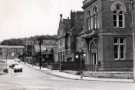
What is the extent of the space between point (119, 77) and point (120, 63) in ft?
31.0

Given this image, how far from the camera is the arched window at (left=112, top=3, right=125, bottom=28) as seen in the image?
5072 centimetres

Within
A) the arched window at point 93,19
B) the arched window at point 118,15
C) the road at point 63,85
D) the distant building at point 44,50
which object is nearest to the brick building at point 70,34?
the distant building at point 44,50

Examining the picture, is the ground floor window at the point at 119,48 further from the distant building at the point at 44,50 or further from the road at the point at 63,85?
the distant building at the point at 44,50

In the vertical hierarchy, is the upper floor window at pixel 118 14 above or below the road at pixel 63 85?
above

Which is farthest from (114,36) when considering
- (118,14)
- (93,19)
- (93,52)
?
(93,19)

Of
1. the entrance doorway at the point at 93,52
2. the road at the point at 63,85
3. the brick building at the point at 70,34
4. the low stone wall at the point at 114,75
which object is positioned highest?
the brick building at the point at 70,34

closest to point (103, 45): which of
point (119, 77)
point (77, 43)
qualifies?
point (119, 77)

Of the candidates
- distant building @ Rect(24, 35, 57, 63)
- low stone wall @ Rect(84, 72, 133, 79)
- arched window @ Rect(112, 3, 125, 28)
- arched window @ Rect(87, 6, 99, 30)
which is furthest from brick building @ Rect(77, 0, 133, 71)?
distant building @ Rect(24, 35, 57, 63)

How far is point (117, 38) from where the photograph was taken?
50781 millimetres

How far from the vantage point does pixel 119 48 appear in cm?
5069

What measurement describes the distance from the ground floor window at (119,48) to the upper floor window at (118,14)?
2.01 metres

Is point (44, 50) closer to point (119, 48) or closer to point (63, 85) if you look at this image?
point (119, 48)

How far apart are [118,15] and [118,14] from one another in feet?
0.49

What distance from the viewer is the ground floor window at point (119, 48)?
50.7 metres
